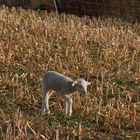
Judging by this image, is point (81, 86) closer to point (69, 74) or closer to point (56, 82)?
point (56, 82)

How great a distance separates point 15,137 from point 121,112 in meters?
1.26

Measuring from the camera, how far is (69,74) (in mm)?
6375

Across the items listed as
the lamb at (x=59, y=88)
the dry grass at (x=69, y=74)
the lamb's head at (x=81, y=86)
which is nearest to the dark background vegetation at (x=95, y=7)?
the dry grass at (x=69, y=74)

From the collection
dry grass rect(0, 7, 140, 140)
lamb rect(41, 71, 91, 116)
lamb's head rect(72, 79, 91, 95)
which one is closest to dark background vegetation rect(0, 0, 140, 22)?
dry grass rect(0, 7, 140, 140)

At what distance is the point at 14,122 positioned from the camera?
15.3 feet

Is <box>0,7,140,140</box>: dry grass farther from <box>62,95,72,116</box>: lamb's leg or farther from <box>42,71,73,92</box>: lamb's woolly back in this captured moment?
<box>42,71,73,92</box>: lamb's woolly back

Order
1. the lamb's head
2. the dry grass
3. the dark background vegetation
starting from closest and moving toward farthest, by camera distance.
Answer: the lamb's head
the dry grass
the dark background vegetation

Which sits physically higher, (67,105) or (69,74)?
(69,74)

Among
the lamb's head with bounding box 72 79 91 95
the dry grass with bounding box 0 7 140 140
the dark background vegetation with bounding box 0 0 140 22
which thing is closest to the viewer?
the lamb's head with bounding box 72 79 91 95

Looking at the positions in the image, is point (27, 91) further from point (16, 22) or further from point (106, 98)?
point (16, 22)

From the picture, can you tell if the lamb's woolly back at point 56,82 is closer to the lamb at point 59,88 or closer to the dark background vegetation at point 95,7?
the lamb at point 59,88

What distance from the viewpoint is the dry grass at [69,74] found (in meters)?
4.87

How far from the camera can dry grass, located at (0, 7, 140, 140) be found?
4.87 metres

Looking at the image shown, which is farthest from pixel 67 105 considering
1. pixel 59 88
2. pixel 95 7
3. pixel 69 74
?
pixel 95 7
